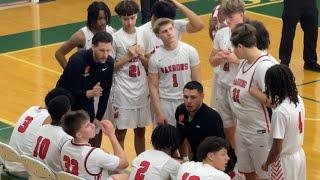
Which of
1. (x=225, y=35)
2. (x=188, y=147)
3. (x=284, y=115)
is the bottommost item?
(x=188, y=147)

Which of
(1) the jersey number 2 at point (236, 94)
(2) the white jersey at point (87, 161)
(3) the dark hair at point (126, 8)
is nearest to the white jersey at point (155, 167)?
(2) the white jersey at point (87, 161)

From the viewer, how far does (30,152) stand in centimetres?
867

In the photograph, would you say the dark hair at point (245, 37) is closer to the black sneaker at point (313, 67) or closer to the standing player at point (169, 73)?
the standing player at point (169, 73)

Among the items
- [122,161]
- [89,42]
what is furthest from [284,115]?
Answer: [89,42]

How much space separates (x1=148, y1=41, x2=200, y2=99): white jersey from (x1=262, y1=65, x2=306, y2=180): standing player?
1.64 metres

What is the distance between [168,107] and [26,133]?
1638mm

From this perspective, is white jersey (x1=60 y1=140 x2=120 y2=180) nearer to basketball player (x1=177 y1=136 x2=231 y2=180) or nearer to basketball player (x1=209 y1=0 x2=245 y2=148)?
basketball player (x1=177 y1=136 x2=231 y2=180)

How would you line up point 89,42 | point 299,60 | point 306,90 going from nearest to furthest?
point 89,42 → point 306,90 → point 299,60

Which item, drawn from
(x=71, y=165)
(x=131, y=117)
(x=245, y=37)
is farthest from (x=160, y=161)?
(x=131, y=117)

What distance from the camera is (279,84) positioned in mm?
7734

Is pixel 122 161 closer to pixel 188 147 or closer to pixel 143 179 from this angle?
pixel 143 179

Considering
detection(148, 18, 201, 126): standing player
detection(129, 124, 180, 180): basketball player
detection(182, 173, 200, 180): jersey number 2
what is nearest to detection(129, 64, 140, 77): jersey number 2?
detection(148, 18, 201, 126): standing player

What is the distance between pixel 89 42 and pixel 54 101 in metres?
1.60

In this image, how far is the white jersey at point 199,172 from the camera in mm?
7262
